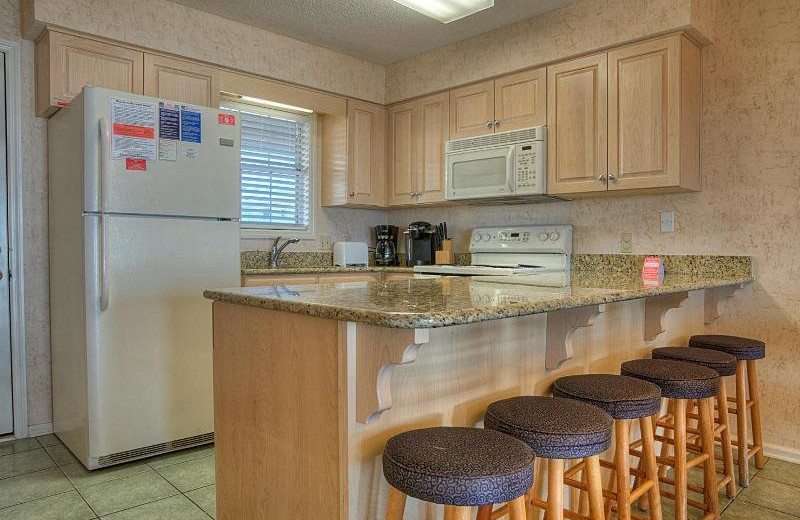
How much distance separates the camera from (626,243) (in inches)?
→ 132

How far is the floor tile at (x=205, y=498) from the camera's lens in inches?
85.9

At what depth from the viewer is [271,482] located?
4.96 feet

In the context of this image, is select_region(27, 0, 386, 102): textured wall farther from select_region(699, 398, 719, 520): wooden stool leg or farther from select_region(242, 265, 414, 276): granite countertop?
select_region(699, 398, 719, 520): wooden stool leg

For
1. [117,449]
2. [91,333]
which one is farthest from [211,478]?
[91,333]

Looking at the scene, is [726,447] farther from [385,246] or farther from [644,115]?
[385,246]

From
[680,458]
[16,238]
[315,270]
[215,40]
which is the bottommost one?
[680,458]

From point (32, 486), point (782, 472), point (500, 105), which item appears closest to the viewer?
point (32, 486)

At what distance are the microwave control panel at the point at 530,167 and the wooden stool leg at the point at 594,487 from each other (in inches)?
88.2

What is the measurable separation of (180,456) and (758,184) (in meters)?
3.33

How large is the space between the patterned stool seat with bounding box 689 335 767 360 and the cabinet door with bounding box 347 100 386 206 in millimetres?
2545

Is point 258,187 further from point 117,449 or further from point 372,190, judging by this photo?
point 117,449

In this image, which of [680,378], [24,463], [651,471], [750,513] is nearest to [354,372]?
[651,471]

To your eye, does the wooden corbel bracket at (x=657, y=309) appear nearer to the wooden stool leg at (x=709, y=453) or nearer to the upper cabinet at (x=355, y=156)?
the wooden stool leg at (x=709, y=453)

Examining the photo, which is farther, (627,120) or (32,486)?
(627,120)
